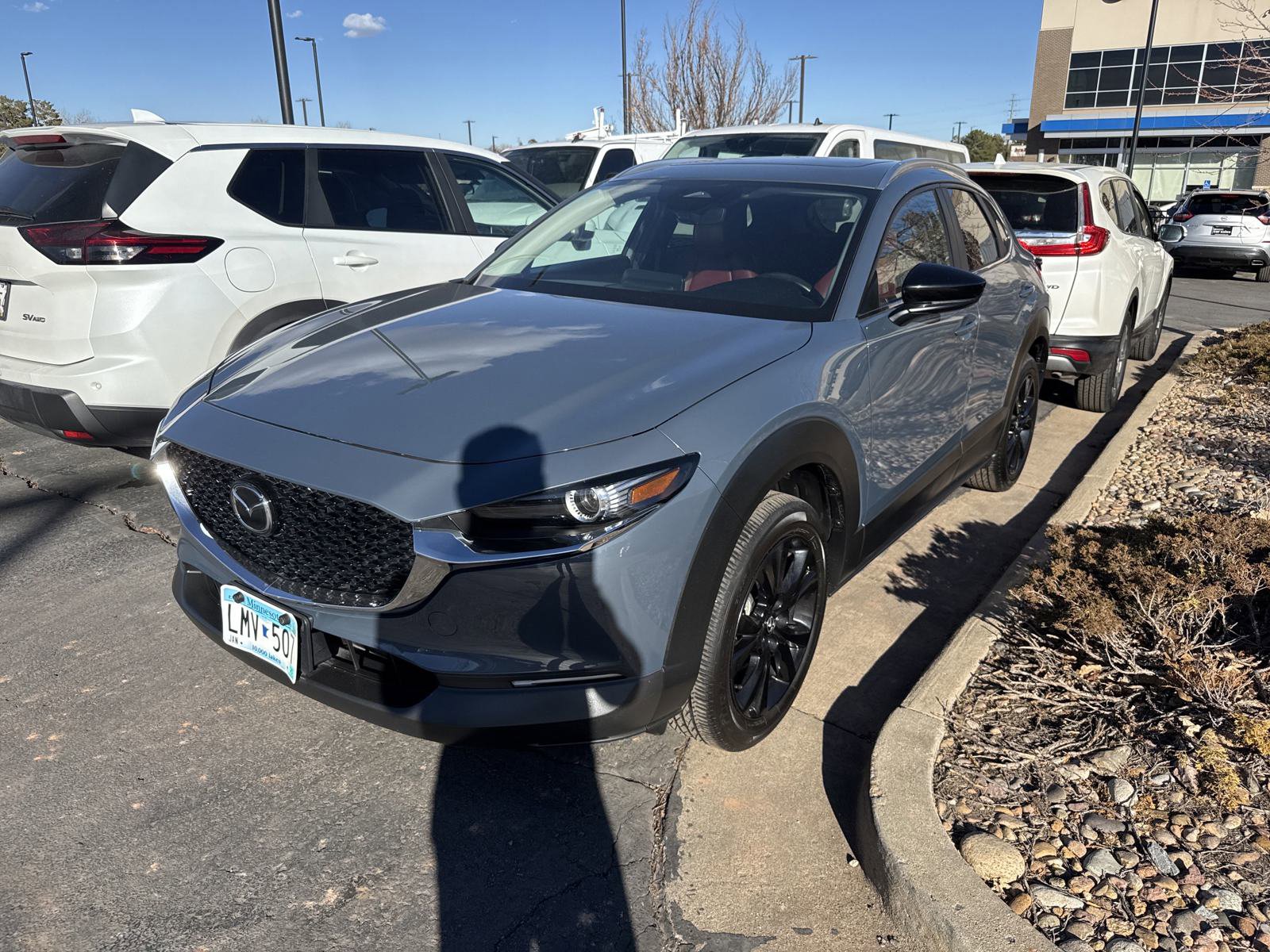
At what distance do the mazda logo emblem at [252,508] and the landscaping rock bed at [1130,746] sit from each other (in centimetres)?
191

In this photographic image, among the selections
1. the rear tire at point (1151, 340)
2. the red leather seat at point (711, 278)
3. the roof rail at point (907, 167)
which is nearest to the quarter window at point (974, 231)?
the roof rail at point (907, 167)

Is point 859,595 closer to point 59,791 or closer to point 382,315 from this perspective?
point 382,315

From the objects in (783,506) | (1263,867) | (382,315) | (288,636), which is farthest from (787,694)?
(382,315)

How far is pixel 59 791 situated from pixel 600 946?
1661mm

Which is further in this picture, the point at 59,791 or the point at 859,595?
the point at 859,595

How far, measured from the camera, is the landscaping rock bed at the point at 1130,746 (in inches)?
89.1

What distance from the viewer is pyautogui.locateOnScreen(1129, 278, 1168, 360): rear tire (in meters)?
8.48

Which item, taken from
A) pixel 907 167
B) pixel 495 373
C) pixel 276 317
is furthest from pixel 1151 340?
pixel 495 373

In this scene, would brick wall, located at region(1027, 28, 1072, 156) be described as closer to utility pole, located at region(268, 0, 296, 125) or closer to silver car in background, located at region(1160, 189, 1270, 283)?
silver car in background, located at region(1160, 189, 1270, 283)

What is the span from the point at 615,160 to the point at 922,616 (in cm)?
864

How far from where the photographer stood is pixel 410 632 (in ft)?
7.37

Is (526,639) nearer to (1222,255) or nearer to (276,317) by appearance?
(276,317)

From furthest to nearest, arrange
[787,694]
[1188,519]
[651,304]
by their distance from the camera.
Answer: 1. [1188,519]
2. [651,304]
3. [787,694]

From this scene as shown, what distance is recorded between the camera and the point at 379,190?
562 cm
